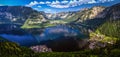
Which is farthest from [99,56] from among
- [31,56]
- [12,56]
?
[12,56]

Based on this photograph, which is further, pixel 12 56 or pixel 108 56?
pixel 12 56

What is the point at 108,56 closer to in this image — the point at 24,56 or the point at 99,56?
the point at 99,56

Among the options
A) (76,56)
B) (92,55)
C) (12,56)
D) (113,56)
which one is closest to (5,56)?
(12,56)

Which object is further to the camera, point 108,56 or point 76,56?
point 76,56

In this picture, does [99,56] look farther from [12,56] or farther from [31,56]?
[12,56]

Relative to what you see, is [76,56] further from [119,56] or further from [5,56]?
[5,56]

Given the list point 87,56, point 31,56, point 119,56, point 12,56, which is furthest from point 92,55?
point 12,56

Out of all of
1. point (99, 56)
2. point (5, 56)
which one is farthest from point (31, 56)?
point (99, 56)
